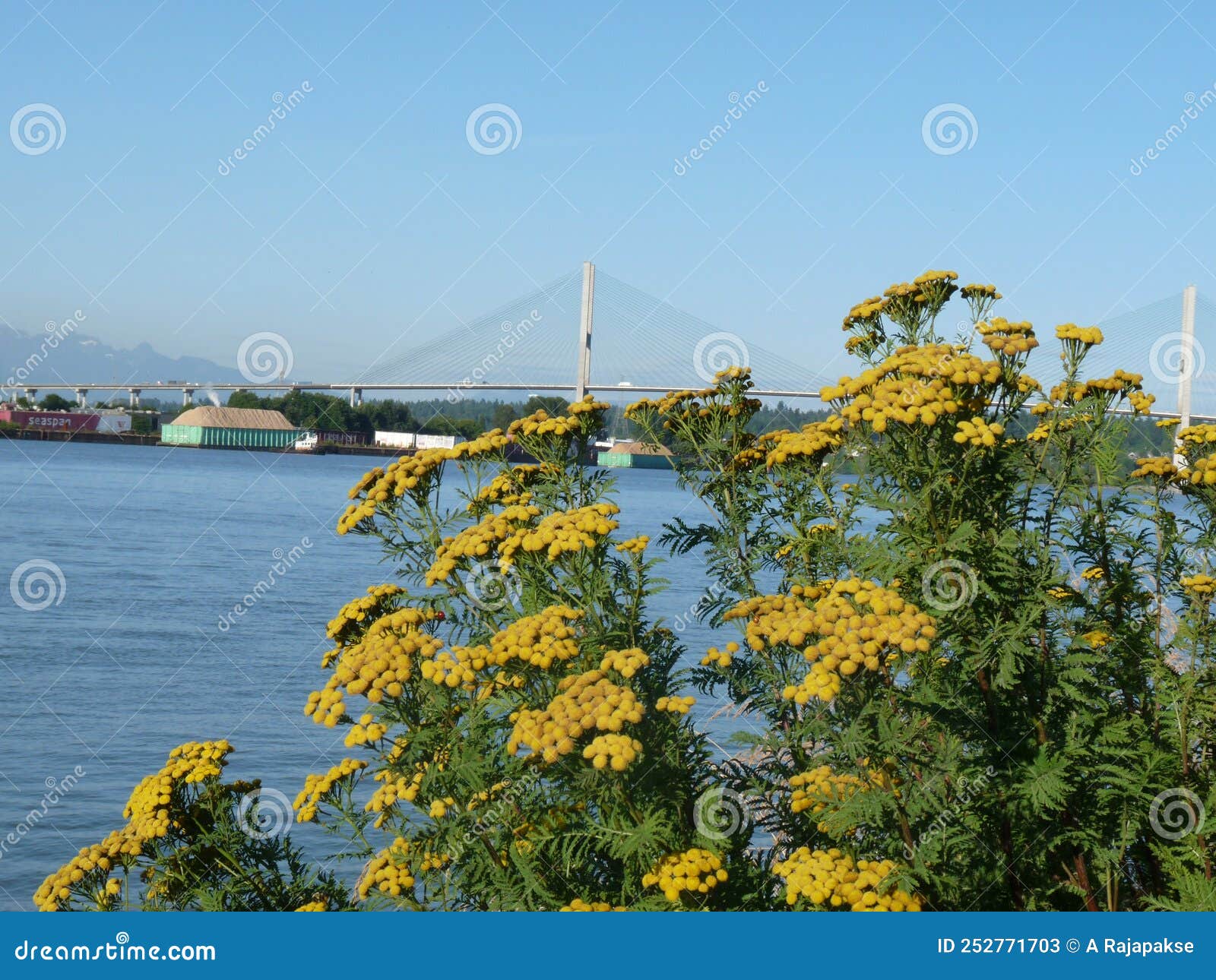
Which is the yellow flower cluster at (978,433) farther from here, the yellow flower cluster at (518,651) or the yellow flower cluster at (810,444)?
the yellow flower cluster at (518,651)

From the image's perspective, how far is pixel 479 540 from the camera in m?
3.54

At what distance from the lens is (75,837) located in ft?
27.9

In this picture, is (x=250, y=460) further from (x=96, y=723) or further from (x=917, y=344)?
(x=917, y=344)

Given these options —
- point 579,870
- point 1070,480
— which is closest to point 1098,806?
point 1070,480

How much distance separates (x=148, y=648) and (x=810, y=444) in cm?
1515

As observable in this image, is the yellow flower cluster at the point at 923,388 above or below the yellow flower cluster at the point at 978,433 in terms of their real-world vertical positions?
above

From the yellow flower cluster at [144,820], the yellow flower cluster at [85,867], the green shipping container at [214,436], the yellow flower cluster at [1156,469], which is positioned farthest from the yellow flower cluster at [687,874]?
the green shipping container at [214,436]

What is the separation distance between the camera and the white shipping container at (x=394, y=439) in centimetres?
7331

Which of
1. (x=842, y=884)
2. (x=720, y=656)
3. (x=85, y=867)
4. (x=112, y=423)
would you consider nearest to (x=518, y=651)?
(x=720, y=656)

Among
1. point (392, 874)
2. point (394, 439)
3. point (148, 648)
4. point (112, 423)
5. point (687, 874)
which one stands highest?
point (112, 423)

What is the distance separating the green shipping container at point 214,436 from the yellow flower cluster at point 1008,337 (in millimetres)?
109563

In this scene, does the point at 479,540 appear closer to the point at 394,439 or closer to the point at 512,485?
the point at 512,485

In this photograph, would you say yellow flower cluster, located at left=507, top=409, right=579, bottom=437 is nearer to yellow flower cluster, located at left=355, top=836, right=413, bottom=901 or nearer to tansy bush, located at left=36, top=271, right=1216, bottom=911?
tansy bush, located at left=36, top=271, right=1216, bottom=911

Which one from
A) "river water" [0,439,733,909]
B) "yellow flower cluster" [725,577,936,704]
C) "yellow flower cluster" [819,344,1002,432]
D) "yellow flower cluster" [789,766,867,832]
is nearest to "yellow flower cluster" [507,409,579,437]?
"river water" [0,439,733,909]
